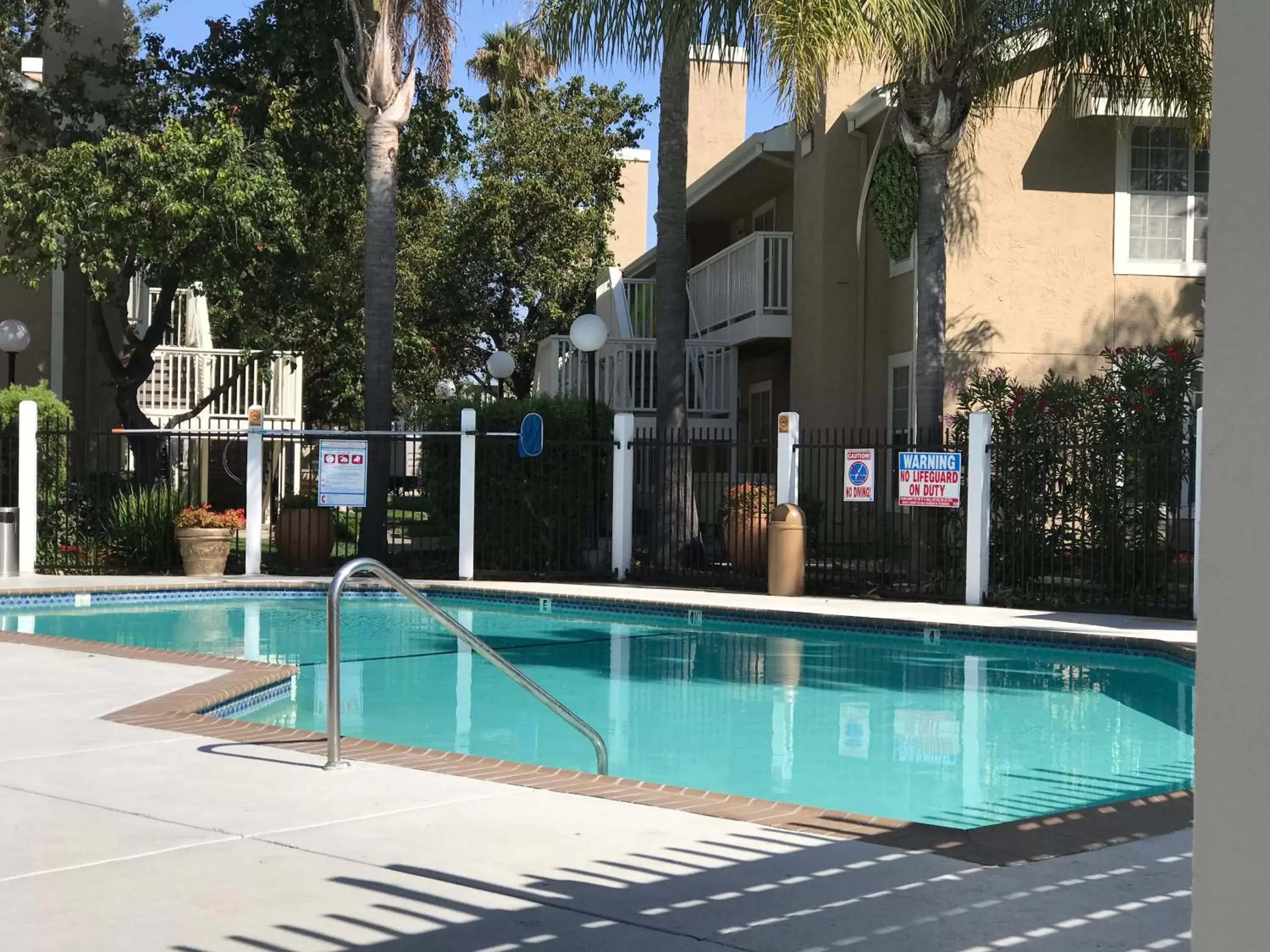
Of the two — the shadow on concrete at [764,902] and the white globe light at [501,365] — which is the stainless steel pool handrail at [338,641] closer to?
the shadow on concrete at [764,902]

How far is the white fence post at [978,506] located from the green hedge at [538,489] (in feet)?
16.4

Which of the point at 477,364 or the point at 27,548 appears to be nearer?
the point at 27,548

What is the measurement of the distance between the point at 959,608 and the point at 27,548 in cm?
1164

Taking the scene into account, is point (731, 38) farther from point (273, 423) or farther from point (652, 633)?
point (273, 423)

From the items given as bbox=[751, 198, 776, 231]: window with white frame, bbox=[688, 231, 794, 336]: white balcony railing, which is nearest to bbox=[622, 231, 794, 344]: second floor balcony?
bbox=[688, 231, 794, 336]: white balcony railing

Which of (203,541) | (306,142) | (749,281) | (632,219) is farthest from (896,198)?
(632,219)

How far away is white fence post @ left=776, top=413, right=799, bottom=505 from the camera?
17.5m

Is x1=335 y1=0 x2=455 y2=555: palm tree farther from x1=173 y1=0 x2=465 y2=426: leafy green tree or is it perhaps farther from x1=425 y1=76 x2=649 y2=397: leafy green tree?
x1=425 y1=76 x2=649 y2=397: leafy green tree

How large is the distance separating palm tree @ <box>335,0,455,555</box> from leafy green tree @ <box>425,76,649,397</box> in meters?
13.6

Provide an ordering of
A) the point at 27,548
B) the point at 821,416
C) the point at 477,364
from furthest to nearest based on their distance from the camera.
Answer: the point at 477,364 < the point at 821,416 < the point at 27,548

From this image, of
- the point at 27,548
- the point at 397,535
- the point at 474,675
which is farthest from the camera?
the point at 397,535

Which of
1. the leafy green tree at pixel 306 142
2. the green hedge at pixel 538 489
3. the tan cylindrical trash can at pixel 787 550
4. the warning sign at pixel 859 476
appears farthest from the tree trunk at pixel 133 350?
the warning sign at pixel 859 476

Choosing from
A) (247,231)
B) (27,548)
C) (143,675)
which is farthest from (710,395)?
(143,675)

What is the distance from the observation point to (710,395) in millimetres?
23500
